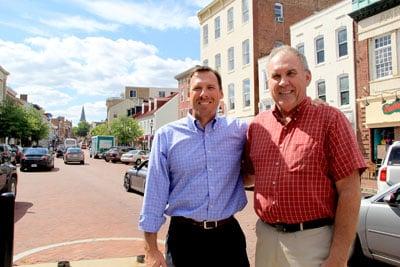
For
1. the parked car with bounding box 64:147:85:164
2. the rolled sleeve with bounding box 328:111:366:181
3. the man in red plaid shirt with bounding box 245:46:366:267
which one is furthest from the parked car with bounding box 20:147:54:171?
the rolled sleeve with bounding box 328:111:366:181

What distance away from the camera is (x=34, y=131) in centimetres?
6750

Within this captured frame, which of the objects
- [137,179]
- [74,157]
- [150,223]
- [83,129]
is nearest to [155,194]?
[150,223]

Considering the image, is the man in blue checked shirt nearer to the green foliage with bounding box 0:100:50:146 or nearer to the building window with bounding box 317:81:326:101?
the building window with bounding box 317:81:326:101

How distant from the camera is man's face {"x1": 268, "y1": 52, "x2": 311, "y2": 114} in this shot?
2.77 meters

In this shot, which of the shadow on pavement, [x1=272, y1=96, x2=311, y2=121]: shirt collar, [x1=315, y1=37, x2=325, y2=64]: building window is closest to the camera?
[x1=272, y1=96, x2=311, y2=121]: shirt collar

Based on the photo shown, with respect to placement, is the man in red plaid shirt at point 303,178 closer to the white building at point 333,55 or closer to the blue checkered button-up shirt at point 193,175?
the blue checkered button-up shirt at point 193,175

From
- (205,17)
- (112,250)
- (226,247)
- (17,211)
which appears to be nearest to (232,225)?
(226,247)

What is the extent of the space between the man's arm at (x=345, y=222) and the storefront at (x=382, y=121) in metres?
19.6

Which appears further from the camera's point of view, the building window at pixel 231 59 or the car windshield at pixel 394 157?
the building window at pixel 231 59

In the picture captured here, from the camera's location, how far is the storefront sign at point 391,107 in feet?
66.3

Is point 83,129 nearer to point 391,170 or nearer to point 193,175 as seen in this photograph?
point 391,170

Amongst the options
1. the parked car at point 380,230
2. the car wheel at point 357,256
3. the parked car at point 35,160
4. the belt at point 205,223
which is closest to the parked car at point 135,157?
the parked car at point 35,160

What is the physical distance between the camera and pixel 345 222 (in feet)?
8.19

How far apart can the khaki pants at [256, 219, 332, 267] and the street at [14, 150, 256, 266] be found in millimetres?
3818
